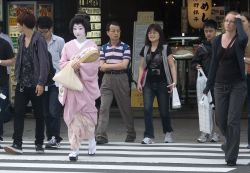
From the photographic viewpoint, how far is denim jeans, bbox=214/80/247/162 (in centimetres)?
948

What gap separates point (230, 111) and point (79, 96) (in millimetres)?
2092

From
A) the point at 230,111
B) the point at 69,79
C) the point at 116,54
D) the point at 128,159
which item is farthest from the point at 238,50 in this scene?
the point at 116,54

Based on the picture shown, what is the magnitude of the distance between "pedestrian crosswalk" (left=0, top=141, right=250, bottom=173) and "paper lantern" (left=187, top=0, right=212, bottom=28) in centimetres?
618

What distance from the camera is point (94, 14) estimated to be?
1659 centimetres

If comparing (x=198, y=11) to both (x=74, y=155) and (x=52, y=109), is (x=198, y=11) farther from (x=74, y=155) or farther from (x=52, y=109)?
(x=74, y=155)

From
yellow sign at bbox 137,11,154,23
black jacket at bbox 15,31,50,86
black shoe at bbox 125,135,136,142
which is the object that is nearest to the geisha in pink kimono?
black jacket at bbox 15,31,50,86

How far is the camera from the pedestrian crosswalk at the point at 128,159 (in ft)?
31.1

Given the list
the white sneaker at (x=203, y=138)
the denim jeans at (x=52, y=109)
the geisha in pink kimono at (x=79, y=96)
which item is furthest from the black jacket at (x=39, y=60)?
the white sneaker at (x=203, y=138)

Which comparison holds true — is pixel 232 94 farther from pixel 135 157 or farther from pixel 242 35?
pixel 135 157

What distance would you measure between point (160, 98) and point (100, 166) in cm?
252

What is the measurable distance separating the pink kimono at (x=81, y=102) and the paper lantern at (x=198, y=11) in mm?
7522

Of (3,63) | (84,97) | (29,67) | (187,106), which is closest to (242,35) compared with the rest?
(84,97)

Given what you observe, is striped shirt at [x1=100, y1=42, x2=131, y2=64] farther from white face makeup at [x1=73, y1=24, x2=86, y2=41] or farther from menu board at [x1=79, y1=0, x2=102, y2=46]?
menu board at [x1=79, y1=0, x2=102, y2=46]

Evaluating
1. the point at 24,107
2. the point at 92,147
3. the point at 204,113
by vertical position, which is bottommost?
the point at 92,147
